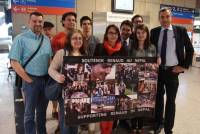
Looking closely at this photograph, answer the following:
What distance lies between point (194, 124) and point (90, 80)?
2.18 m

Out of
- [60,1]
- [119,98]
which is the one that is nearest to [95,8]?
[60,1]

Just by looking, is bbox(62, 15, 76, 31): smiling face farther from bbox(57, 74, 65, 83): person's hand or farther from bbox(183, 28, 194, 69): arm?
bbox(183, 28, 194, 69): arm

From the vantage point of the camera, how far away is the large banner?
7.15 ft

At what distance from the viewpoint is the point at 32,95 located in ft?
8.13

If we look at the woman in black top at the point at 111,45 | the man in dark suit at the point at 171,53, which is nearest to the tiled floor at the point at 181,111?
the man in dark suit at the point at 171,53

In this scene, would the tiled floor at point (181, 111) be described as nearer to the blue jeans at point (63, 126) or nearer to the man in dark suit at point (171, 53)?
the man in dark suit at point (171, 53)

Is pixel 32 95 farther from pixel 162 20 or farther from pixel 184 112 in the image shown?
pixel 184 112

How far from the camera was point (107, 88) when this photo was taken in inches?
92.0

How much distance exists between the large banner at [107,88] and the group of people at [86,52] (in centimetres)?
8

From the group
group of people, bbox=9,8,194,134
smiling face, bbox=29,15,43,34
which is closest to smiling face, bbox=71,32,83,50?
group of people, bbox=9,8,194,134

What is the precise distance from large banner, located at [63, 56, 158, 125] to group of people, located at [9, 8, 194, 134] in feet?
0.26

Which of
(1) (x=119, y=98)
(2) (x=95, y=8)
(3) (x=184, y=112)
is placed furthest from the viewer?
(2) (x=95, y=8)

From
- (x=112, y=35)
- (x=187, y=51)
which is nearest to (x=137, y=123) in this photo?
(x=187, y=51)

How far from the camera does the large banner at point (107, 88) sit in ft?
7.15
